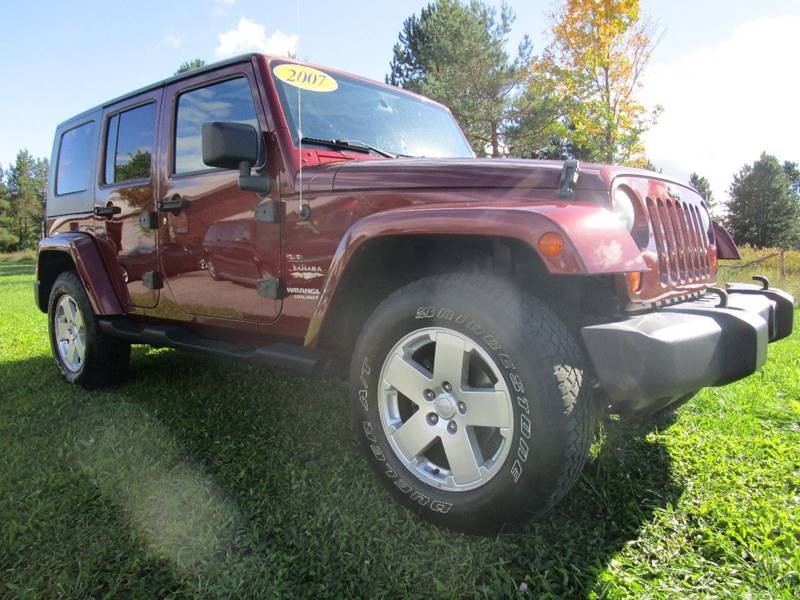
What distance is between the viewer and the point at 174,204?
3.23 meters

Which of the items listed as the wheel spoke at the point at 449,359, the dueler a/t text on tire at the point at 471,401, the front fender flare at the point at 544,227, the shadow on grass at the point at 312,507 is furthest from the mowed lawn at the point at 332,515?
the front fender flare at the point at 544,227

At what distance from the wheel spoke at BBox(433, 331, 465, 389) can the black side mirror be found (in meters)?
1.21

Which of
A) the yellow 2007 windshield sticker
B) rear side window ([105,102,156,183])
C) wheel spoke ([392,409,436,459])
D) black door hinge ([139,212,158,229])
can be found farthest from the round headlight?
rear side window ([105,102,156,183])

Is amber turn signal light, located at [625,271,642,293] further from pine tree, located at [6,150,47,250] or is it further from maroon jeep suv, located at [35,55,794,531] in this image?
pine tree, located at [6,150,47,250]

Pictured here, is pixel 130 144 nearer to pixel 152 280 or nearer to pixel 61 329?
pixel 152 280

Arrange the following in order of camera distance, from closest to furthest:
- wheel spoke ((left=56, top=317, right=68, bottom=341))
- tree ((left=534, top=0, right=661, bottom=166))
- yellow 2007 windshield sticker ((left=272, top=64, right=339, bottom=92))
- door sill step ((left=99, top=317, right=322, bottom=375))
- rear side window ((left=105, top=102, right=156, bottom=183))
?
door sill step ((left=99, top=317, right=322, bottom=375)) → yellow 2007 windshield sticker ((left=272, top=64, right=339, bottom=92)) → rear side window ((left=105, top=102, right=156, bottom=183)) → wheel spoke ((left=56, top=317, right=68, bottom=341)) → tree ((left=534, top=0, right=661, bottom=166))

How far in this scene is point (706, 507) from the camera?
2.24 m

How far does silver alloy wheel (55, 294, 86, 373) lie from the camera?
4125mm

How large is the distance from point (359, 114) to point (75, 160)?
Answer: 257 centimetres

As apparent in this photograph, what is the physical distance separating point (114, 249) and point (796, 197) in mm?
56833

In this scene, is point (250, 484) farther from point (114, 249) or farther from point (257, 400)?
point (114, 249)

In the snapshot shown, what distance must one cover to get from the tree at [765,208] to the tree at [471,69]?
111 ft

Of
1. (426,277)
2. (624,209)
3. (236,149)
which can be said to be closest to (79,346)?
(236,149)

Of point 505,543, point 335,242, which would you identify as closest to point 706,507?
point 505,543
